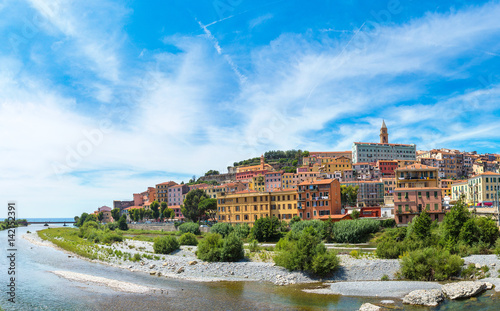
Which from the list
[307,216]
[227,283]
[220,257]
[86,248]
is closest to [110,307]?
[227,283]

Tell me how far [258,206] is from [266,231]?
14.4 metres

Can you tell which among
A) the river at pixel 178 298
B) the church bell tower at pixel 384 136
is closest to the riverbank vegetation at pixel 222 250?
the river at pixel 178 298

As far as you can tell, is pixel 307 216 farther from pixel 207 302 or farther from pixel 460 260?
pixel 207 302

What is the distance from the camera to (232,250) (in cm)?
4719

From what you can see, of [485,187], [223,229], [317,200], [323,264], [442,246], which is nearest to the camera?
[323,264]

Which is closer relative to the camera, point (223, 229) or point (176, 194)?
point (223, 229)

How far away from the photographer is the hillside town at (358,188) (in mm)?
66188

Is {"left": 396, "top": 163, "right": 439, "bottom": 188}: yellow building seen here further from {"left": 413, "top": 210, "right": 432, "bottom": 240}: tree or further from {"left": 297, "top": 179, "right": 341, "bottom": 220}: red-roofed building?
{"left": 413, "top": 210, "right": 432, "bottom": 240}: tree

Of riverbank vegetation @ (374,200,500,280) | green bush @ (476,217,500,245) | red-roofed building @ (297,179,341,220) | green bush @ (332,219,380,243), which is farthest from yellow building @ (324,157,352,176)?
green bush @ (476,217,500,245)

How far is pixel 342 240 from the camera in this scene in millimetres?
57469

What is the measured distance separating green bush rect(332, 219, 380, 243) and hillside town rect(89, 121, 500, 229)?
291 inches

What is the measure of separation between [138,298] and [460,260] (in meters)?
29.7

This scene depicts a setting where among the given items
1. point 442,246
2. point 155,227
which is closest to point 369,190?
point 155,227

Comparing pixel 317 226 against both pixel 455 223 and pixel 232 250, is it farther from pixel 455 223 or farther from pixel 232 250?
pixel 455 223
